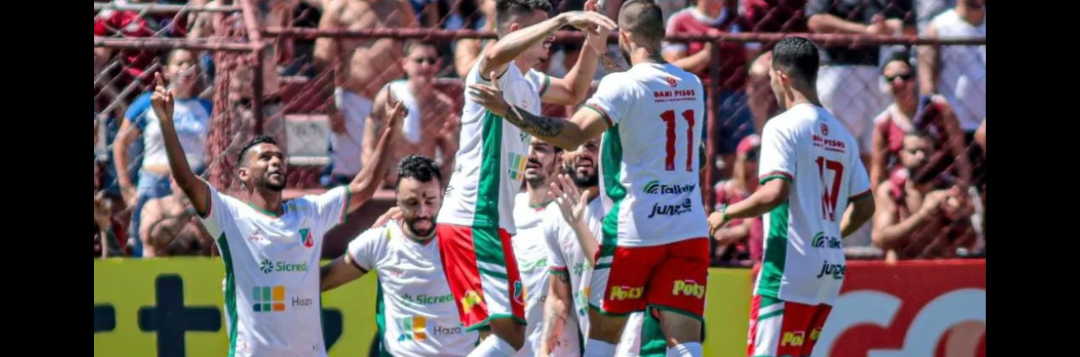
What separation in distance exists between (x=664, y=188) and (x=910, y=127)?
10.5ft

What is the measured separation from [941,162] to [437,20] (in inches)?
133

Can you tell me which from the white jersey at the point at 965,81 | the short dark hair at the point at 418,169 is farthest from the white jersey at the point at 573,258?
the white jersey at the point at 965,81

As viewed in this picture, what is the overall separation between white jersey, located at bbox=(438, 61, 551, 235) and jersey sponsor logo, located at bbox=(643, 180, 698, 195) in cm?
73

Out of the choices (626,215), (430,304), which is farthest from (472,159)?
(430,304)

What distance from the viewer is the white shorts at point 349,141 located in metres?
10.5

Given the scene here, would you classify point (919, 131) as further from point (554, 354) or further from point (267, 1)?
point (267, 1)

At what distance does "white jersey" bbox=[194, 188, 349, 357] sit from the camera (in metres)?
8.85

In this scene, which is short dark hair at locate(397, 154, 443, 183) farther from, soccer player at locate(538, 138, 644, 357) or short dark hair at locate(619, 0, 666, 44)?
short dark hair at locate(619, 0, 666, 44)

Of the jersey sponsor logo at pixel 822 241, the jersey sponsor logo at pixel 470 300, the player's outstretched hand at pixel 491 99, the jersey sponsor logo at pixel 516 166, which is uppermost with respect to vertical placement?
the player's outstretched hand at pixel 491 99

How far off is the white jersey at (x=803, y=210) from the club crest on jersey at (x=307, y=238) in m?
2.42

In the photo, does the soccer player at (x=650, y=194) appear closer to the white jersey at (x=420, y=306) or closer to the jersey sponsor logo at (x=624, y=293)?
the jersey sponsor logo at (x=624, y=293)

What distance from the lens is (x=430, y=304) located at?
9.32 metres

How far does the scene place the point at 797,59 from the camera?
806 cm

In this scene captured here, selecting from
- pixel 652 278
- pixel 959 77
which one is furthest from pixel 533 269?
pixel 959 77
